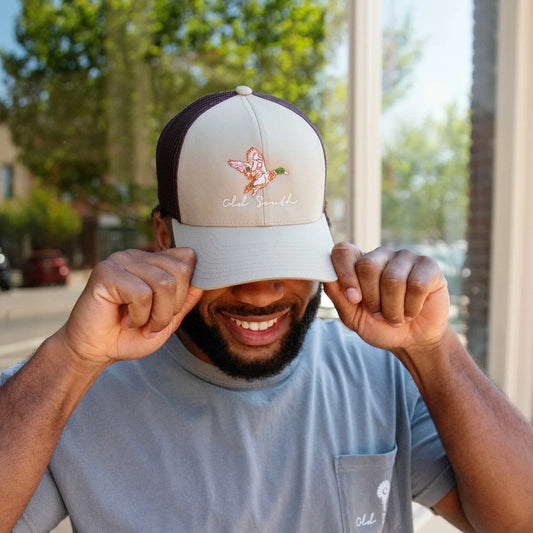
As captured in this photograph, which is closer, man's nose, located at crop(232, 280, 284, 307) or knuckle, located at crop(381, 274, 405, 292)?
knuckle, located at crop(381, 274, 405, 292)

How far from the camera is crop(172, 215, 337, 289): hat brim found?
3.68 ft

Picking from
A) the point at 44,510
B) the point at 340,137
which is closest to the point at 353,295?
the point at 44,510

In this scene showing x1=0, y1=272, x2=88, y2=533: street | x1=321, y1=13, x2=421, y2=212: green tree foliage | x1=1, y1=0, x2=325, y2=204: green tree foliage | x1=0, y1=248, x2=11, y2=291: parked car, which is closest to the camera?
x1=0, y1=272, x2=88, y2=533: street

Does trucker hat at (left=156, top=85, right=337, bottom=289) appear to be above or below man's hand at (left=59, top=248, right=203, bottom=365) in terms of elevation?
above

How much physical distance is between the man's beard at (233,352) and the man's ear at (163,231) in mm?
192

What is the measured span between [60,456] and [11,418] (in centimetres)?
16

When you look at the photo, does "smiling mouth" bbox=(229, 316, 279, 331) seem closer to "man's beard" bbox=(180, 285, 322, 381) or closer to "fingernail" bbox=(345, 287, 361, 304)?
"man's beard" bbox=(180, 285, 322, 381)

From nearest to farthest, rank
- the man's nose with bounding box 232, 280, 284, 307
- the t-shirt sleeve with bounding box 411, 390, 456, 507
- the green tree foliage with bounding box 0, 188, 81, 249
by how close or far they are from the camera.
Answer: the man's nose with bounding box 232, 280, 284, 307, the t-shirt sleeve with bounding box 411, 390, 456, 507, the green tree foliage with bounding box 0, 188, 81, 249

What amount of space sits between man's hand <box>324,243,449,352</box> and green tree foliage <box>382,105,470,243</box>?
2031mm

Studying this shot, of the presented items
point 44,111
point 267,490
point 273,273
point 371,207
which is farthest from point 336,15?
point 267,490

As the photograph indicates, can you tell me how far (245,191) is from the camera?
1191mm

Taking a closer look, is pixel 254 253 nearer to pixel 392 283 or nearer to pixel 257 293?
pixel 257 293

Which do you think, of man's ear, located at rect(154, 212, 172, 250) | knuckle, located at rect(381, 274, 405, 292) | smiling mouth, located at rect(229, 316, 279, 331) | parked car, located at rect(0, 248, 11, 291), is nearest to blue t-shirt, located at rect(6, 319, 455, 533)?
smiling mouth, located at rect(229, 316, 279, 331)

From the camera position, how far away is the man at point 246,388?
42.5 inches
